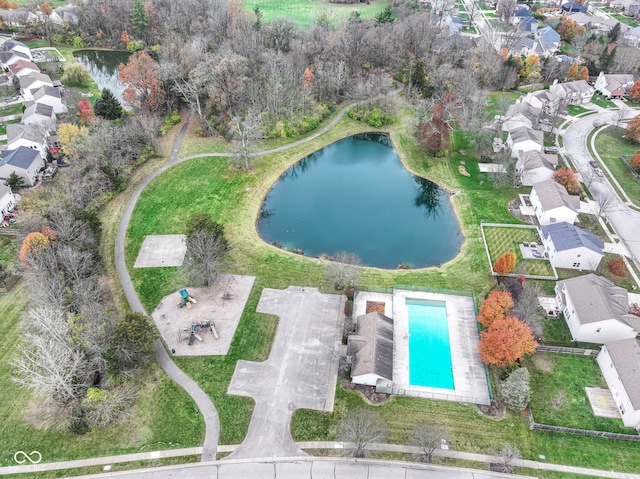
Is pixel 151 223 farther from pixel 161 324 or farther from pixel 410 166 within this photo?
pixel 410 166

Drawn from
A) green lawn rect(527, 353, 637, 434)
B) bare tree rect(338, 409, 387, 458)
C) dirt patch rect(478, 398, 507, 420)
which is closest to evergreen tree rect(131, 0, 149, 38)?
bare tree rect(338, 409, 387, 458)

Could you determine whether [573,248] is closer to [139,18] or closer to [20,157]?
[20,157]

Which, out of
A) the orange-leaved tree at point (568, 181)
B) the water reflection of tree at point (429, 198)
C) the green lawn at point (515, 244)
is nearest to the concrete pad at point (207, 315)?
the water reflection of tree at point (429, 198)

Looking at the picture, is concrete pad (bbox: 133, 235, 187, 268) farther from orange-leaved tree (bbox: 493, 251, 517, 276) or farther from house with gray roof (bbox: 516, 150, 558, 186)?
house with gray roof (bbox: 516, 150, 558, 186)

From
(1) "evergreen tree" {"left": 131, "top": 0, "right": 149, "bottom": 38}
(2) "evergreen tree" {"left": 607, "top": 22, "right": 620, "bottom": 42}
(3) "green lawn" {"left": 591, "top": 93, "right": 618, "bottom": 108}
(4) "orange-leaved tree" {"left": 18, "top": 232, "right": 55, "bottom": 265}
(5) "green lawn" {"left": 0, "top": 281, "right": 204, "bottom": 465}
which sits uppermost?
(2) "evergreen tree" {"left": 607, "top": 22, "right": 620, "bottom": 42}

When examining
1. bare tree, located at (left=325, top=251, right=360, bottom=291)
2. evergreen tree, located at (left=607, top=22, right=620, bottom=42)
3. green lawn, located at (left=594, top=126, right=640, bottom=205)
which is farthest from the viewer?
evergreen tree, located at (left=607, top=22, right=620, bottom=42)
